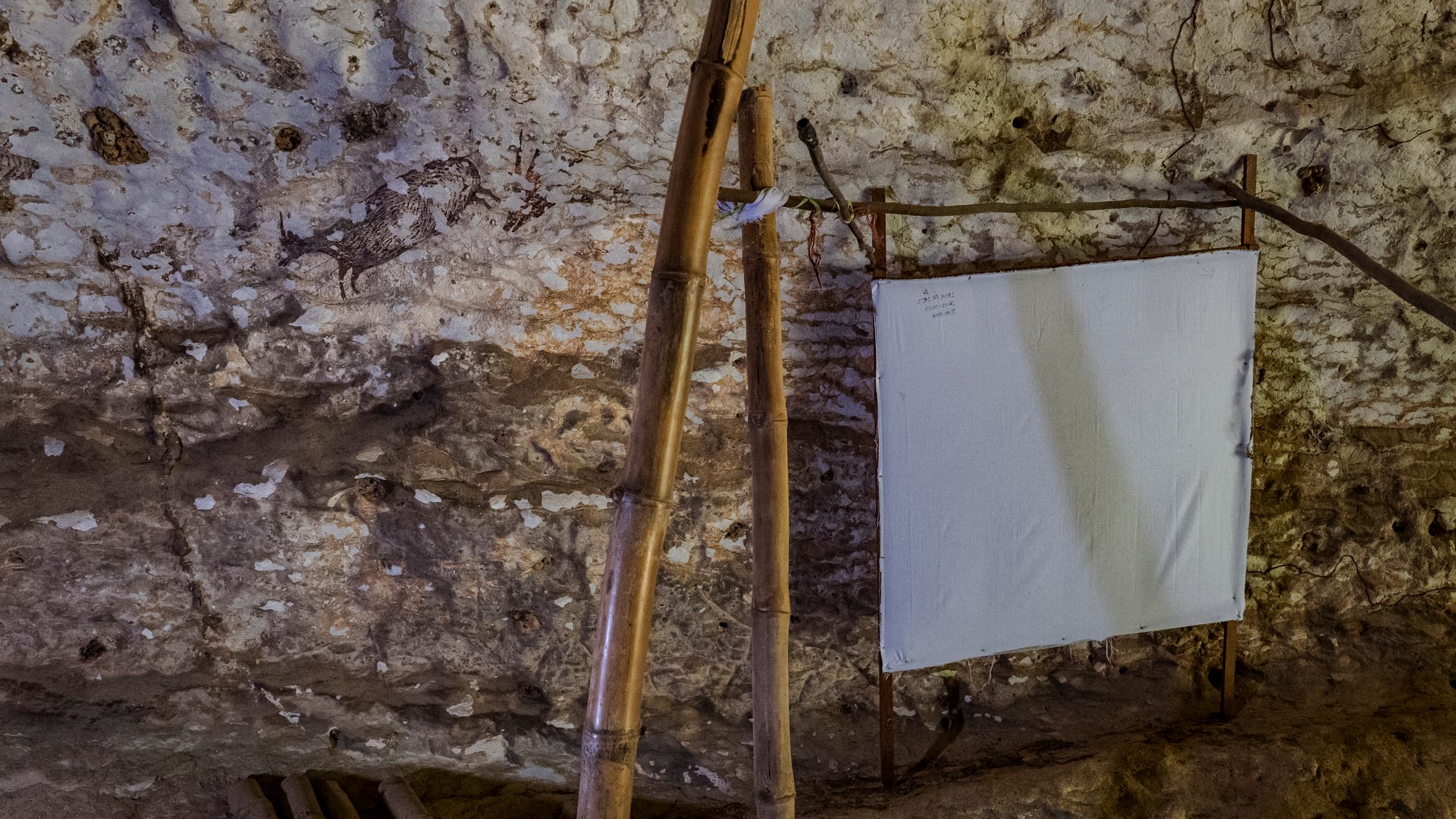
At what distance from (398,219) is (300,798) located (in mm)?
1797

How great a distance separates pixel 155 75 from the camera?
7.03ft

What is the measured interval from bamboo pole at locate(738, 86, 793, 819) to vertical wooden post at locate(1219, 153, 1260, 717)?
57.7 inches

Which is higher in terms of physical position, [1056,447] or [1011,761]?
[1056,447]

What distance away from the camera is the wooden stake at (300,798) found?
2.33 meters

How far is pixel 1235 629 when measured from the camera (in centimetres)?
257

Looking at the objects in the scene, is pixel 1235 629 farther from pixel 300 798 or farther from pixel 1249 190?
pixel 300 798

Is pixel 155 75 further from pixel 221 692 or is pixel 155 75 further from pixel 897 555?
pixel 897 555

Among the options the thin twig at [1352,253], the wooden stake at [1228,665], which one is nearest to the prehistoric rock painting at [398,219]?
the thin twig at [1352,253]

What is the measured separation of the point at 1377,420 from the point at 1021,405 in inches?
53.7

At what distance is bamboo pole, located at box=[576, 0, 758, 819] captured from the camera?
157 cm

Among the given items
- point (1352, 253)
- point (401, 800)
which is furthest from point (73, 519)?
point (1352, 253)

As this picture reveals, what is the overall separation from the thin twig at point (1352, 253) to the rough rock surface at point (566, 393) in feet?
0.43

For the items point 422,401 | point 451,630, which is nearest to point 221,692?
point 451,630

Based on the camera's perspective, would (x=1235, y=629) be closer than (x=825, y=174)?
No
